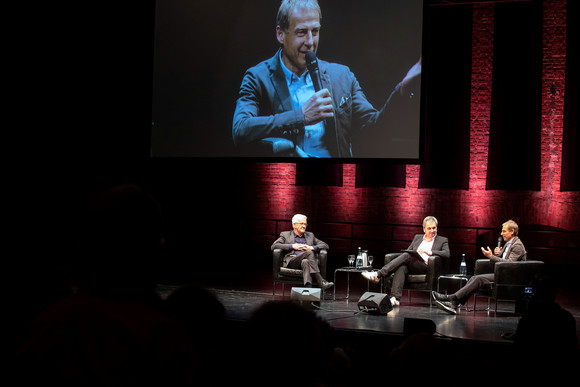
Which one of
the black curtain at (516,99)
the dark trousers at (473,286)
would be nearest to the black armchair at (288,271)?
the dark trousers at (473,286)

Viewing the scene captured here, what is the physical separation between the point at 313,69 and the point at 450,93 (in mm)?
2592

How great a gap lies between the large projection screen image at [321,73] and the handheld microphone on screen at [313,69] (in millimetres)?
12

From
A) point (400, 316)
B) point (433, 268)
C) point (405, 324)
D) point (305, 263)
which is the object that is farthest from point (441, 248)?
point (405, 324)

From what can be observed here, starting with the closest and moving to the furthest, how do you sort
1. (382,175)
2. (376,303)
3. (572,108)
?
(376,303) → (572,108) → (382,175)

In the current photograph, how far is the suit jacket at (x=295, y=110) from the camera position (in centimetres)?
709

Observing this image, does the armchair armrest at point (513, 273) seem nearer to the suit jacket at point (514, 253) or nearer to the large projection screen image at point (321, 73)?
the suit jacket at point (514, 253)

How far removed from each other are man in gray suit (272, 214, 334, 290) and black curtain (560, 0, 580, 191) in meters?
3.85

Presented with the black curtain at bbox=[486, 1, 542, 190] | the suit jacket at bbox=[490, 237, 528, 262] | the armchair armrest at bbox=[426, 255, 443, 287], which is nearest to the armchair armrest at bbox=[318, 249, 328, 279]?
the armchair armrest at bbox=[426, 255, 443, 287]

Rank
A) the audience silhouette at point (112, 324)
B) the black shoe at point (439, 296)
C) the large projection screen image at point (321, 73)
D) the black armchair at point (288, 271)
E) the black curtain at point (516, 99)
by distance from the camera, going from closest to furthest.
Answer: the audience silhouette at point (112, 324), the black shoe at point (439, 296), the black armchair at point (288, 271), the large projection screen image at point (321, 73), the black curtain at point (516, 99)

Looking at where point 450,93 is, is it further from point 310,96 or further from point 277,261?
point 277,261

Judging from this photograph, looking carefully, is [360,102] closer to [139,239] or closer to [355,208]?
[355,208]

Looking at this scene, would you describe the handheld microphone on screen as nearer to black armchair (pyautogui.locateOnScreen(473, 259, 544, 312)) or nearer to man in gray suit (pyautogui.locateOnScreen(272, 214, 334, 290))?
man in gray suit (pyautogui.locateOnScreen(272, 214, 334, 290))

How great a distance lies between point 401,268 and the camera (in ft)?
21.0

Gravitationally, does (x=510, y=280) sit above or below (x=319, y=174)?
below
